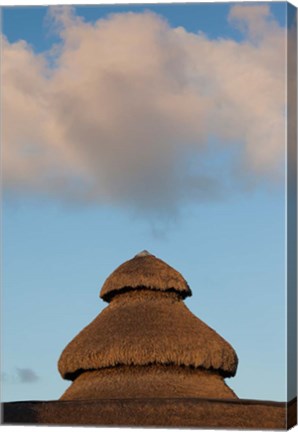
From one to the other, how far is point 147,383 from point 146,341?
1236 mm

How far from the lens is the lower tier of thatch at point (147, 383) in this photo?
23.2 meters

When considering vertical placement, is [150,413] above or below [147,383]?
below

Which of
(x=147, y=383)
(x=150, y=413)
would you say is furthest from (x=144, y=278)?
(x=150, y=413)

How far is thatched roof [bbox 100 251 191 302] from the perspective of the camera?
2328cm

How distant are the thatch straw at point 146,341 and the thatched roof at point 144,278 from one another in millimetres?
392

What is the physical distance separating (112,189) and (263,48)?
150 inches

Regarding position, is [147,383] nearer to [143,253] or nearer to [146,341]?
[146,341]

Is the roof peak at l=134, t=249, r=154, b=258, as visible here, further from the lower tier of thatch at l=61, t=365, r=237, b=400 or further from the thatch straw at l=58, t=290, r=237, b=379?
the lower tier of thatch at l=61, t=365, r=237, b=400

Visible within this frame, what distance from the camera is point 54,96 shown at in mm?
21125

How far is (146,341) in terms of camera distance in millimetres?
24766

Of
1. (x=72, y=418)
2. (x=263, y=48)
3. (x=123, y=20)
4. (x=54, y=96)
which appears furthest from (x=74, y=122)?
(x=72, y=418)

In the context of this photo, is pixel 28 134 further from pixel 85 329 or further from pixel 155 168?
pixel 85 329

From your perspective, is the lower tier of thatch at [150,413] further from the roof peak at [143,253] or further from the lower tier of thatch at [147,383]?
the roof peak at [143,253]

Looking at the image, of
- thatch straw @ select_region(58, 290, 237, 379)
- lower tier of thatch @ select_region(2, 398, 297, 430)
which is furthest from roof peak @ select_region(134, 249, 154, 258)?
lower tier of thatch @ select_region(2, 398, 297, 430)
